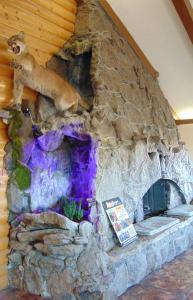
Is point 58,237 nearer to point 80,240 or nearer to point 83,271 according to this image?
point 80,240

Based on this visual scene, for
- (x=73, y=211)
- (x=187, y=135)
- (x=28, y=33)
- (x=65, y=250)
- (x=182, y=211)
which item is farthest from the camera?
(x=187, y=135)

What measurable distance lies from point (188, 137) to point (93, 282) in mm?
4111

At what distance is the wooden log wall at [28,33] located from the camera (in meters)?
3.37

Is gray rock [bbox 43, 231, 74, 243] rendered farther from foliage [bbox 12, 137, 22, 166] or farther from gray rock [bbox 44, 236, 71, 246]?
foliage [bbox 12, 137, 22, 166]

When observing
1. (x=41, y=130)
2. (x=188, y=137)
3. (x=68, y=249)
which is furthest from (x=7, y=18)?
(x=188, y=137)

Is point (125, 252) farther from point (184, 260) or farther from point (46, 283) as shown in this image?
point (184, 260)

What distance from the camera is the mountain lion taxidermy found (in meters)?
3.18

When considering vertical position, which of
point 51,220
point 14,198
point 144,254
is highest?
point 14,198

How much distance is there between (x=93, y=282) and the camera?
2955mm

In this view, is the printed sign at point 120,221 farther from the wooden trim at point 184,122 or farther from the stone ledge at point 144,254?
the wooden trim at point 184,122

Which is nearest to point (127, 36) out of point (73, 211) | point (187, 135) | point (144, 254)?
point (187, 135)

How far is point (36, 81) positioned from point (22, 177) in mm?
1090

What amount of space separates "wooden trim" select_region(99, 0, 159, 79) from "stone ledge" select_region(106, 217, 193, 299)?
2.46m

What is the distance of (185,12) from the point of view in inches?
153
